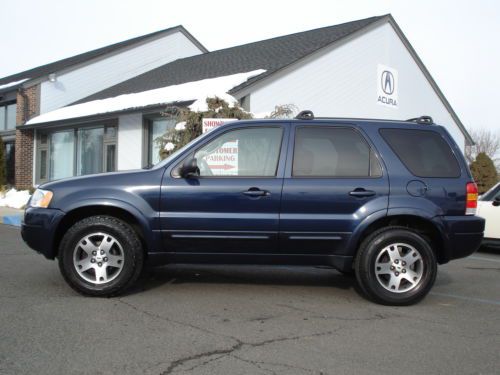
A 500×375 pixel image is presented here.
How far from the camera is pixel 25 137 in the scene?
20.4 metres

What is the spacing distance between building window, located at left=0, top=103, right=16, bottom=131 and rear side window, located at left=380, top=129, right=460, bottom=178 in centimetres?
2003

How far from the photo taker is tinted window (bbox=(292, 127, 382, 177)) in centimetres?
510

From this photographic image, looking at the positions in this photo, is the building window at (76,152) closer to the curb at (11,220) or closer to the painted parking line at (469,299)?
the curb at (11,220)

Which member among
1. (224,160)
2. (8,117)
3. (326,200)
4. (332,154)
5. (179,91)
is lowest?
(326,200)

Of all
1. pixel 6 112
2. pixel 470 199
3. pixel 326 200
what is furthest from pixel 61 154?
pixel 470 199

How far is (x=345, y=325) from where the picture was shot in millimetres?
4453

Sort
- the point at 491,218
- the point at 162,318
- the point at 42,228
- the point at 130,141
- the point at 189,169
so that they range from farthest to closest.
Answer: the point at 130,141 < the point at 491,218 < the point at 42,228 < the point at 189,169 < the point at 162,318

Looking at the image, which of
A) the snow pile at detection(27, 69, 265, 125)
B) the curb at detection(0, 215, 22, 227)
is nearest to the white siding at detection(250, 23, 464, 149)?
the snow pile at detection(27, 69, 265, 125)

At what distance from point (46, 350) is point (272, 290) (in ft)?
8.64

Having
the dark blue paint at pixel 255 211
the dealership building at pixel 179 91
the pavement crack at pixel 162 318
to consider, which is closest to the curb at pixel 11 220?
the dealership building at pixel 179 91

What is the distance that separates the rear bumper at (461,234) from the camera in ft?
16.6

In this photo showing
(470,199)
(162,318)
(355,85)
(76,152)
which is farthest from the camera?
(76,152)

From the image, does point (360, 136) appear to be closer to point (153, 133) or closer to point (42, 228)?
point (42, 228)

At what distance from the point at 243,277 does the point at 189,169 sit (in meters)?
1.98
